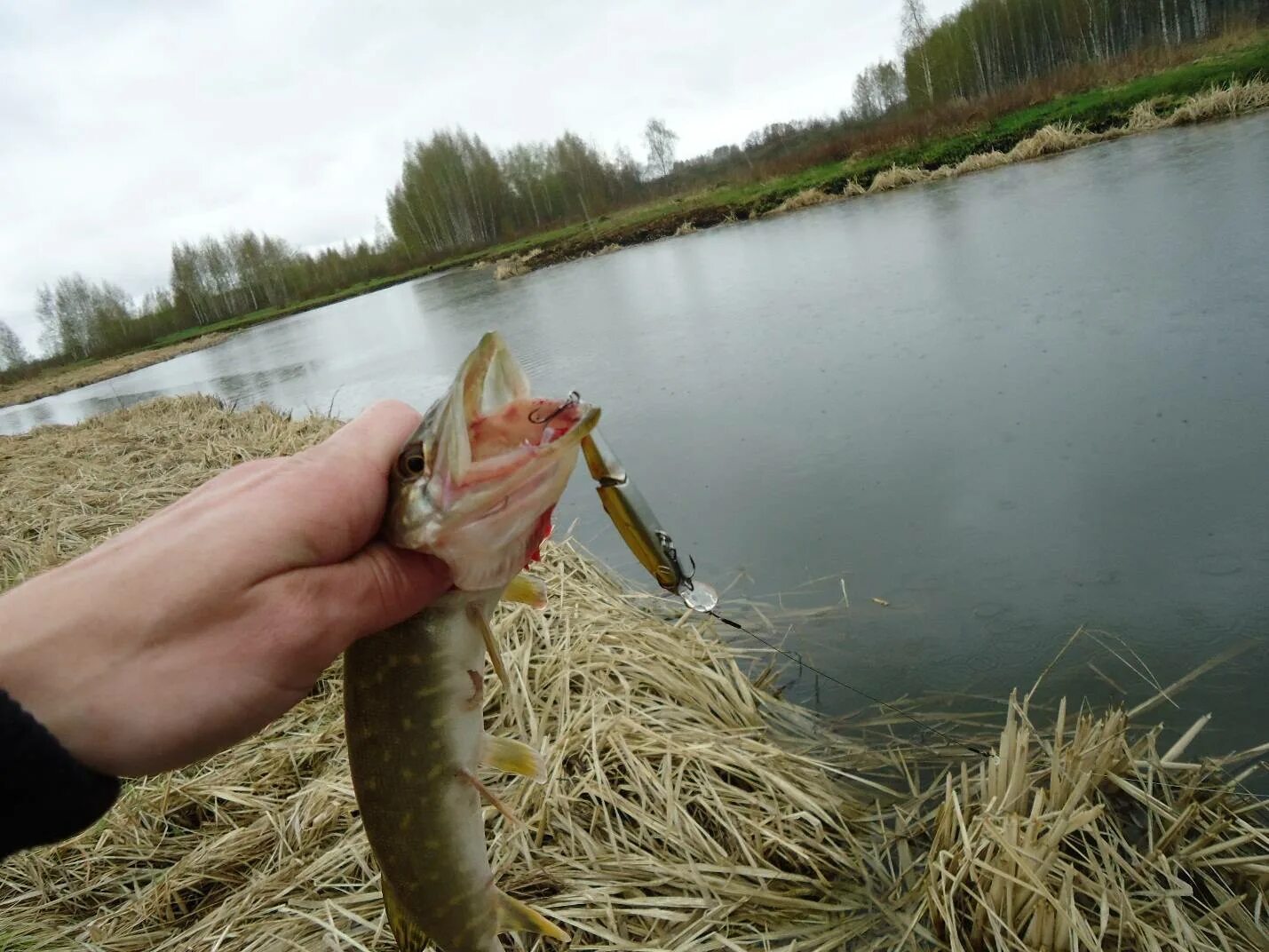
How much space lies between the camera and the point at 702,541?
4.35 m

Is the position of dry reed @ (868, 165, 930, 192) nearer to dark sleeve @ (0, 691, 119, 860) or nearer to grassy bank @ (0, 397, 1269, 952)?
grassy bank @ (0, 397, 1269, 952)

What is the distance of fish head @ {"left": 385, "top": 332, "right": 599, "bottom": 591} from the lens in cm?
126

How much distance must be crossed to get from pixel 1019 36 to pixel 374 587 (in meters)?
54.2

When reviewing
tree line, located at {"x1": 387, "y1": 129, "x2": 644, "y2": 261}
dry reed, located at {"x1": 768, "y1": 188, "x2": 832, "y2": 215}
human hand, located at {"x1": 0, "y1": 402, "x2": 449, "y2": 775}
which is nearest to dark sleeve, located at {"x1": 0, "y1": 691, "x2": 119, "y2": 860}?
human hand, located at {"x1": 0, "y1": 402, "x2": 449, "y2": 775}

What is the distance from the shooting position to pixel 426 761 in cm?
168

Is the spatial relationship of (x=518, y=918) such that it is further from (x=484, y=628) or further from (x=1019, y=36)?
(x=1019, y=36)

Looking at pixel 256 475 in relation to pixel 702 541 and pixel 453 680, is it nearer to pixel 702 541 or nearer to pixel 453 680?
pixel 453 680

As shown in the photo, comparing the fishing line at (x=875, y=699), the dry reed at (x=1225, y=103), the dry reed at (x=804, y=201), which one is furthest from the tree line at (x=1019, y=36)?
the fishing line at (x=875, y=699)

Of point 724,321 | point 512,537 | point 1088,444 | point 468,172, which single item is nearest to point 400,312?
point 724,321

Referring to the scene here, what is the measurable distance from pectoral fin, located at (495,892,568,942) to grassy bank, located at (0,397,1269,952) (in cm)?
27

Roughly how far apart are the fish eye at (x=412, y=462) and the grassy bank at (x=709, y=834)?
146 cm

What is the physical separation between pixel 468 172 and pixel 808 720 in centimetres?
6390

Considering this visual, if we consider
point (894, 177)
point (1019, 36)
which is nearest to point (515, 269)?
point (894, 177)

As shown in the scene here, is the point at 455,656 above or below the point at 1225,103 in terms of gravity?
below
